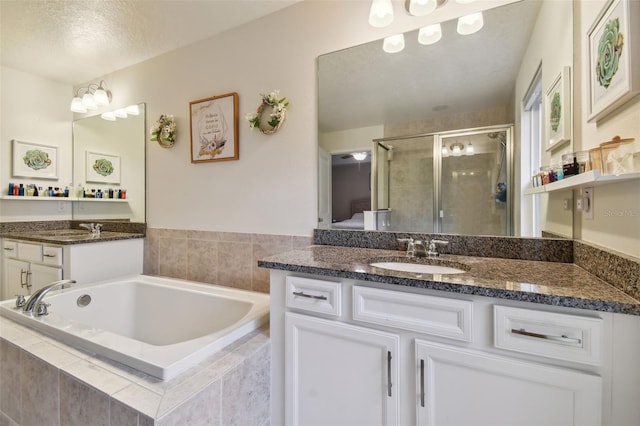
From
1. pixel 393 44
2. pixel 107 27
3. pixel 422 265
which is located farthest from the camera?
pixel 107 27

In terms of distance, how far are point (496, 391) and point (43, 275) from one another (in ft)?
9.80

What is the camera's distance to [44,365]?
42.3 inches

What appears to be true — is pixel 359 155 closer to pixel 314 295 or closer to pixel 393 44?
pixel 393 44

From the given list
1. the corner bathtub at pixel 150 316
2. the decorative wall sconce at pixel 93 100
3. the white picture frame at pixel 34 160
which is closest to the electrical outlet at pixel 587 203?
the corner bathtub at pixel 150 316

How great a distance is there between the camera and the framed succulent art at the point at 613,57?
757 millimetres

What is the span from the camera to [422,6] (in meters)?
1.35

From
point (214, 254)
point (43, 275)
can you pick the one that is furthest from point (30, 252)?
point (214, 254)

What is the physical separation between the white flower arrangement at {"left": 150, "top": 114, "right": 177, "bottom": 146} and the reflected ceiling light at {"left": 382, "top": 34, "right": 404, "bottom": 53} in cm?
170

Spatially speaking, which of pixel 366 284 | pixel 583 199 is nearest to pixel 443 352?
pixel 366 284

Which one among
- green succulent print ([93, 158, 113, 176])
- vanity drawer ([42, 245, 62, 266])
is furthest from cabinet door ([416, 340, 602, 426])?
green succulent print ([93, 158, 113, 176])

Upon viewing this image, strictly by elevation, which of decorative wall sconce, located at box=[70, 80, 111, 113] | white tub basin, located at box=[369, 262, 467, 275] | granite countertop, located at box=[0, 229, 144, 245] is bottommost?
white tub basin, located at box=[369, 262, 467, 275]

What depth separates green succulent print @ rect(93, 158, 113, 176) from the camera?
273cm

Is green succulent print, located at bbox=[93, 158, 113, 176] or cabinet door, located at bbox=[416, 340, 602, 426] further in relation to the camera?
green succulent print, located at bbox=[93, 158, 113, 176]

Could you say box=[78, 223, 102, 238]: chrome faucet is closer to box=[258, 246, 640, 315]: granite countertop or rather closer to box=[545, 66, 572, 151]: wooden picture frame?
box=[258, 246, 640, 315]: granite countertop
